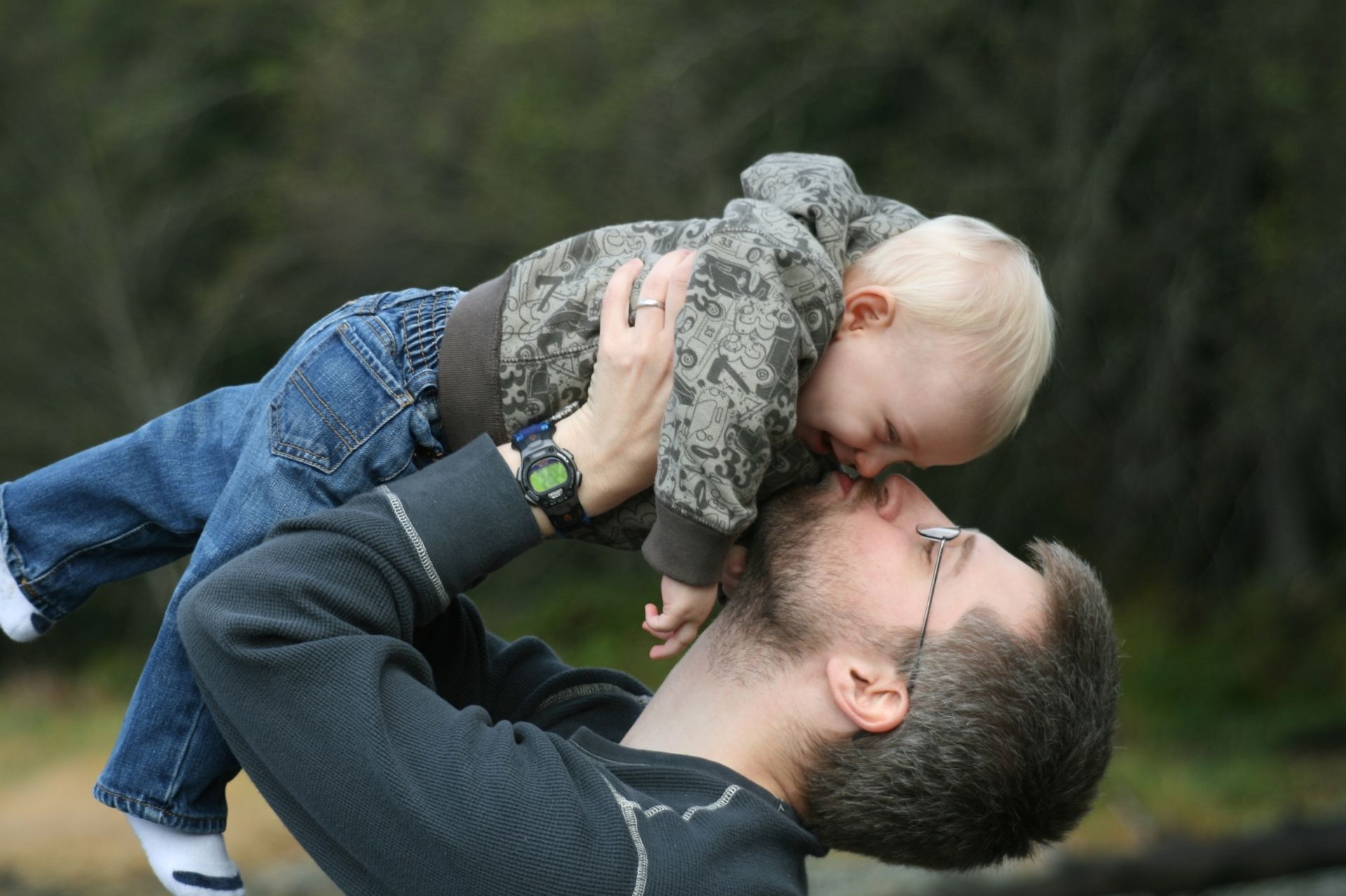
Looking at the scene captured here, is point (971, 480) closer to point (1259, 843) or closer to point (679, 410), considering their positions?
point (1259, 843)

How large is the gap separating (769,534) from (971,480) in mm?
7664

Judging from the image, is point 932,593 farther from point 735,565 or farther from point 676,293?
point 676,293

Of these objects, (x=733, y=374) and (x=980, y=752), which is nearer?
(x=733, y=374)

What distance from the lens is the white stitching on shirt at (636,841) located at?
1670 mm

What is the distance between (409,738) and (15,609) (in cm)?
78

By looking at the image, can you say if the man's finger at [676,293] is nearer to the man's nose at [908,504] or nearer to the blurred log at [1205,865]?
the man's nose at [908,504]

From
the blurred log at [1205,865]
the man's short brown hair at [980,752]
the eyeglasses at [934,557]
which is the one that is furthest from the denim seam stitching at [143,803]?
the blurred log at [1205,865]

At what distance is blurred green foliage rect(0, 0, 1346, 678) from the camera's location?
8.55 metres

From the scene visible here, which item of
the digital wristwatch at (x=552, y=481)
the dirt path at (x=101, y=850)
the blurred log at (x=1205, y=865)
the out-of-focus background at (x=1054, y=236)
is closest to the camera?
the digital wristwatch at (x=552, y=481)

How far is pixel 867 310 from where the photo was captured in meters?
2.02

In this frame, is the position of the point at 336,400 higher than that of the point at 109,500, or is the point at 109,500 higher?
the point at 336,400

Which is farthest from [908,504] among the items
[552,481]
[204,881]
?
[204,881]

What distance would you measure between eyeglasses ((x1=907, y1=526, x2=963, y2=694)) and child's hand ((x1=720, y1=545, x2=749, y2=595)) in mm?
275

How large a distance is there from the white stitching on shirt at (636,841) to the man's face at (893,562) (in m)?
0.42
